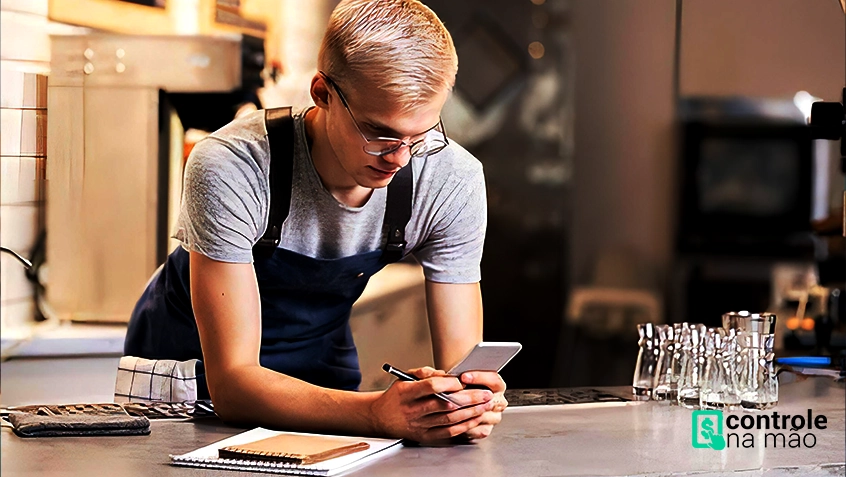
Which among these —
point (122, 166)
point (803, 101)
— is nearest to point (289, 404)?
point (122, 166)

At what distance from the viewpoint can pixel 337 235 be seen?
1846mm

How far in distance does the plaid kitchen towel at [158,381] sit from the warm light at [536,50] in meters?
2.41

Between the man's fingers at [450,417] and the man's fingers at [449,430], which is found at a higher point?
the man's fingers at [450,417]

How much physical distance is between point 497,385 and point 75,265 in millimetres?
2013

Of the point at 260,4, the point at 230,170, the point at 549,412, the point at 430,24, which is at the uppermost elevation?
the point at 260,4

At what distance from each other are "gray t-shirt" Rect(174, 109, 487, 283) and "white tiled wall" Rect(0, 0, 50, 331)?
25 centimetres

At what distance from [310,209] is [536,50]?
2.39m

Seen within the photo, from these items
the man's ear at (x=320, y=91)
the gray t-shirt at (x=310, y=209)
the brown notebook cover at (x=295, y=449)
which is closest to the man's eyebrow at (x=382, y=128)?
the man's ear at (x=320, y=91)

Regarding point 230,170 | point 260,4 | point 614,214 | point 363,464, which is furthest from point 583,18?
point 363,464

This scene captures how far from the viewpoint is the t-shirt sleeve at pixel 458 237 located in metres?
1.86

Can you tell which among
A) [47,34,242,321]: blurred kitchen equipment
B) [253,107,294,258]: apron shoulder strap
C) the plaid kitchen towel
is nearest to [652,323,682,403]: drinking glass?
[253,107,294,258]: apron shoulder strap

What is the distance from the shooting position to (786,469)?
1404 mm

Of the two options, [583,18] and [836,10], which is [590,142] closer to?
[583,18]

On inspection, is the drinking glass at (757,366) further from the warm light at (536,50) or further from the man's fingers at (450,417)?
the warm light at (536,50)
